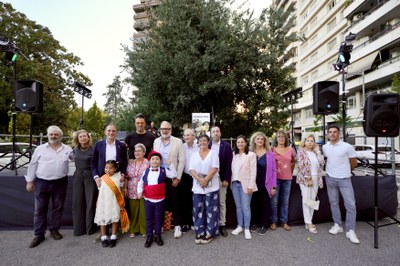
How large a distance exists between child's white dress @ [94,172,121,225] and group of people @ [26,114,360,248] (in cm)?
1

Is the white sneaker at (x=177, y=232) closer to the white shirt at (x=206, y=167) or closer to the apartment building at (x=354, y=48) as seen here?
the white shirt at (x=206, y=167)

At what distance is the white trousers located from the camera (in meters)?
3.55

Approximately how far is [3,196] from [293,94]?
8.70 meters

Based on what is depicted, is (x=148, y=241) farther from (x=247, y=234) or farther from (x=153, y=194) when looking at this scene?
(x=247, y=234)

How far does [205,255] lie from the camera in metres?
2.83

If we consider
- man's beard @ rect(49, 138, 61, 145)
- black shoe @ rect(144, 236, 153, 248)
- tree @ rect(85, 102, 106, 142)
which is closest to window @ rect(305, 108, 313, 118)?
tree @ rect(85, 102, 106, 142)

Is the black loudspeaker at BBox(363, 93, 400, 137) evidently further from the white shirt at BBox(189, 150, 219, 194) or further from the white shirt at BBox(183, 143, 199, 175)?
the white shirt at BBox(183, 143, 199, 175)

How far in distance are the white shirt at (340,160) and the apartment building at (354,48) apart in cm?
654

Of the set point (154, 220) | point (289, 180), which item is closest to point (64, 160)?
point (154, 220)

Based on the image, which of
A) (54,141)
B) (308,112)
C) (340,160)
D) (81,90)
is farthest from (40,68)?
(308,112)

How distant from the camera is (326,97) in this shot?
4.91 meters

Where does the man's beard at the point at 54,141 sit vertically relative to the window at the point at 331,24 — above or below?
below

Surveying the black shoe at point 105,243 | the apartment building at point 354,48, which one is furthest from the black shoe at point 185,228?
the apartment building at point 354,48

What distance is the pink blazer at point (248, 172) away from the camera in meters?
3.30
